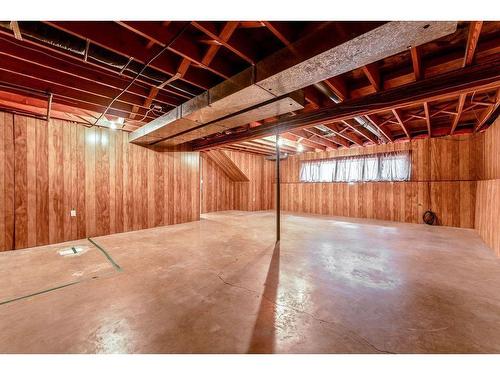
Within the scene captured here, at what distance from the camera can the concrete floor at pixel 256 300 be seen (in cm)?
134

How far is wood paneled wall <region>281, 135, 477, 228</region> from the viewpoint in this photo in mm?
4988

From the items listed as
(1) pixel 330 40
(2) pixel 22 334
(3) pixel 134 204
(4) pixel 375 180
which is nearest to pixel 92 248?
(3) pixel 134 204

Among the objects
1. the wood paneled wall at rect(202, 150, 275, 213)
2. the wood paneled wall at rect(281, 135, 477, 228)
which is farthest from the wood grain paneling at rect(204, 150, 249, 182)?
the wood paneled wall at rect(281, 135, 477, 228)

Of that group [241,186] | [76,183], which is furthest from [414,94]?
[241,186]

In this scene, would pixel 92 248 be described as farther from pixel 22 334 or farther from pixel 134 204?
pixel 22 334

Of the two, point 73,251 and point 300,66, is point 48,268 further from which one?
point 300,66

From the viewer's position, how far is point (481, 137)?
4754 millimetres

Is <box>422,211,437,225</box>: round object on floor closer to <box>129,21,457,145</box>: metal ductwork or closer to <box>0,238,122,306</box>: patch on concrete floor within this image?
<box>129,21,457,145</box>: metal ductwork

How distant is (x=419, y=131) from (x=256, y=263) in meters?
5.93

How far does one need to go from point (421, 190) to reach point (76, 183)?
854cm

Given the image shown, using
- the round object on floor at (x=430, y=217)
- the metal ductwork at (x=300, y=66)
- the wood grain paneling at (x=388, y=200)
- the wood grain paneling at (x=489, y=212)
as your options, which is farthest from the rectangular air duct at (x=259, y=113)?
the round object on floor at (x=430, y=217)

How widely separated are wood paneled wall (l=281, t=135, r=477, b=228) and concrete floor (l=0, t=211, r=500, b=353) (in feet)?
7.77

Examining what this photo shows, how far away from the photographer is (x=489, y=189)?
3590 mm

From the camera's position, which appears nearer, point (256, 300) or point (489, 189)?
point (256, 300)
